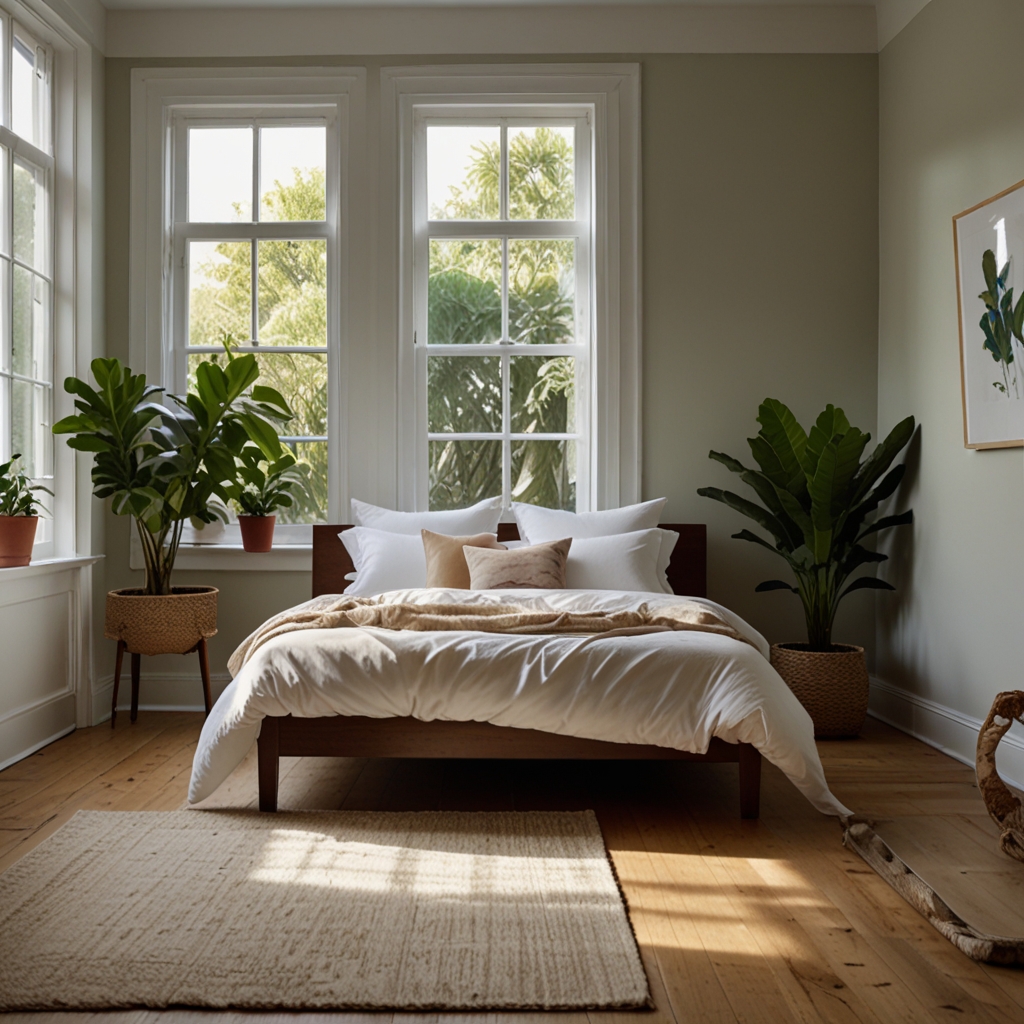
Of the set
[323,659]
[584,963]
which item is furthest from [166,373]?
[584,963]

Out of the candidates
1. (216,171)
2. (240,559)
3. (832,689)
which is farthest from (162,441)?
(832,689)

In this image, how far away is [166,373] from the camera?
4625 millimetres

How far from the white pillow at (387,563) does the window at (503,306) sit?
565 millimetres

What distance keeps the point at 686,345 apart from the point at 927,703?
75.7 inches

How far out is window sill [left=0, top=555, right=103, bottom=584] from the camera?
3535 millimetres

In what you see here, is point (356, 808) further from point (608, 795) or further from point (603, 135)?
point (603, 135)

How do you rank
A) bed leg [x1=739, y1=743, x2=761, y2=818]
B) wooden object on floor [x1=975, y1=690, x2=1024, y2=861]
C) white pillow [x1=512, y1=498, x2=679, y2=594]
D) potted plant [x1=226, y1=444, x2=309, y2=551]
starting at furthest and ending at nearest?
potted plant [x1=226, y1=444, x2=309, y2=551] → white pillow [x1=512, y1=498, x2=679, y2=594] → bed leg [x1=739, y1=743, x2=761, y2=818] → wooden object on floor [x1=975, y1=690, x2=1024, y2=861]

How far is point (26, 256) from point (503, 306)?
83.4 inches

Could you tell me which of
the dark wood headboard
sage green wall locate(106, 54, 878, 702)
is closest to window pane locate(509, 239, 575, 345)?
sage green wall locate(106, 54, 878, 702)

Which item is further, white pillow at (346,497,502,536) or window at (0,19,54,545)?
white pillow at (346,497,502,536)

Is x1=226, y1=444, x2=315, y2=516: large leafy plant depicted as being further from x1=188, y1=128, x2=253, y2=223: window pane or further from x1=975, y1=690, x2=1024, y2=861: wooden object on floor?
x1=975, y1=690, x2=1024, y2=861: wooden object on floor

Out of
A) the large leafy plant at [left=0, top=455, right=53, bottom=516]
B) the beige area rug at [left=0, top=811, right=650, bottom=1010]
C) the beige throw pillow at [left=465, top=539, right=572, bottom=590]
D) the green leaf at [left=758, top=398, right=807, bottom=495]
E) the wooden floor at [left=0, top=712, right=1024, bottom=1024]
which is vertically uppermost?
the green leaf at [left=758, top=398, right=807, bottom=495]

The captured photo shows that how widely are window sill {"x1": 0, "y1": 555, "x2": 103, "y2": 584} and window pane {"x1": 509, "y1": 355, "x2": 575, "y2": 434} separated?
2.05m

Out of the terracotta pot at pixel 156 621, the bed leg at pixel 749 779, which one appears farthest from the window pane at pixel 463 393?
the bed leg at pixel 749 779
